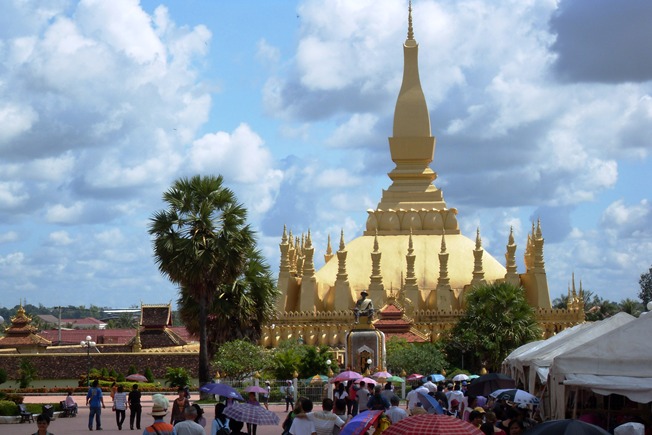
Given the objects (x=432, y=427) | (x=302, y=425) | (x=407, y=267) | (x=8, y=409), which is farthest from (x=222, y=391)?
(x=407, y=267)

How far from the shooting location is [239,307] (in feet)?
148

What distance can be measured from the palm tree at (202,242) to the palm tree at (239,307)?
2096 mm

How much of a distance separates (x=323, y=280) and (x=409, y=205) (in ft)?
18.4

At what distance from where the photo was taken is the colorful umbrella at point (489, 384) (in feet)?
85.7

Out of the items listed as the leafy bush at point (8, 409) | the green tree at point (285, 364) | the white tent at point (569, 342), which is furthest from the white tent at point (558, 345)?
the green tree at point (285, 364)

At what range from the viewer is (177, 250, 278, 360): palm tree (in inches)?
1773

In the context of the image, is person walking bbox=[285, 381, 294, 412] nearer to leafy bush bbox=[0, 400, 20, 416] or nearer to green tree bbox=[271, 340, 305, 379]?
green tree bbox=[271, 340, 305, 379]

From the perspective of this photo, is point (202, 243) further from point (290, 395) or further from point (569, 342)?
point (569, 342)

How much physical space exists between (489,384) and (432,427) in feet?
42.7

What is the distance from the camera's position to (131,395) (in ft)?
95.2

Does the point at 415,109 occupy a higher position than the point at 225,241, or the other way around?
the point at 415,109

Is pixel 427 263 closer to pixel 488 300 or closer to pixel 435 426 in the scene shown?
pixel 488 300

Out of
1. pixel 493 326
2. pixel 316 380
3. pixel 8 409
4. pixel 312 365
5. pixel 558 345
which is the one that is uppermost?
pixel 493 326

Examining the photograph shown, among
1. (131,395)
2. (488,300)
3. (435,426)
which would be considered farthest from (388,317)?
(435,426)
